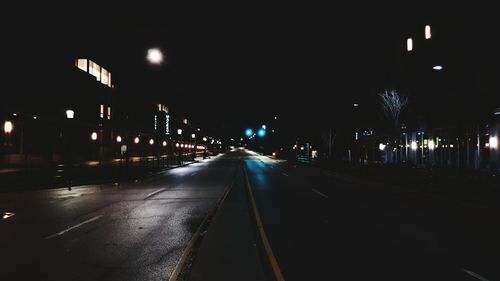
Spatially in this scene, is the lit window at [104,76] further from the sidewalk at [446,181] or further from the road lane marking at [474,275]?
the road lane marking at [474,275]

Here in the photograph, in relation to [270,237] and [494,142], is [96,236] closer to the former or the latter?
[270,237]

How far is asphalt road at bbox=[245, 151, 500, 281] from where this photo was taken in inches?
282

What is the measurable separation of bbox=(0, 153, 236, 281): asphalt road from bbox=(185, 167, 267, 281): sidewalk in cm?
53

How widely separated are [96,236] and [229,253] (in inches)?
150

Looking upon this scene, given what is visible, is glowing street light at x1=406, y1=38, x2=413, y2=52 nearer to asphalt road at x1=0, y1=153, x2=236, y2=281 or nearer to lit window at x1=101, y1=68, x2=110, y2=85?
asphalt road at x1=0, y1=153, x2=236, y2=281

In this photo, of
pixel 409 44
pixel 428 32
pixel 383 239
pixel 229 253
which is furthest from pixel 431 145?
pixel 229 253

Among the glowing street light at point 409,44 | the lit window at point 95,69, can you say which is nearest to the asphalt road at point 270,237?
the glowing street light at point 409,44

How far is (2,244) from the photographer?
9297 millimetres

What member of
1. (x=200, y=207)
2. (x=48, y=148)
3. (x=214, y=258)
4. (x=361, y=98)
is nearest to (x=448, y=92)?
(x=361, y=98)

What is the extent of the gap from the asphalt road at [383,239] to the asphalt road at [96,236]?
7.77 feet

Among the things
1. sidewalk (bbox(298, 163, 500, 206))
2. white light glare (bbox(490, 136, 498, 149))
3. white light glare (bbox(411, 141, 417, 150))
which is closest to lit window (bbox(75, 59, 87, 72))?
white light glare (bbox(411, 141, 417, 150))

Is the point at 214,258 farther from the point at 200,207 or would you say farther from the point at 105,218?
the point at 200,207

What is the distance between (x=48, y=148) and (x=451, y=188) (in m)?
42.8

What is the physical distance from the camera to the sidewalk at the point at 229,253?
6797 mm
